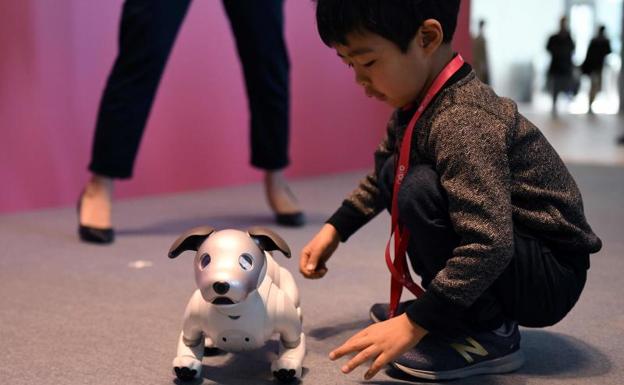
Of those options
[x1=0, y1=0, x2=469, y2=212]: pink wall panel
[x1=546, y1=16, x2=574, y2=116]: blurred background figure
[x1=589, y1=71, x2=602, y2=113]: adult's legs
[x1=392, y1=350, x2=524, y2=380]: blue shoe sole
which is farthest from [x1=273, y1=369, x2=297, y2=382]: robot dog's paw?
[x1=589, y1=71, x2=602, y2=113]: adult's legs

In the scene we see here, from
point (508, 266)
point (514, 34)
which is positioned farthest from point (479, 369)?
point (514, 34)

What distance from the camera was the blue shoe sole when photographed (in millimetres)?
909

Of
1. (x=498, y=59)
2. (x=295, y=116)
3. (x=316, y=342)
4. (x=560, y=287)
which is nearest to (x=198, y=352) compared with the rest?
(x=316, y=342)

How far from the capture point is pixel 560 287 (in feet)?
2.98

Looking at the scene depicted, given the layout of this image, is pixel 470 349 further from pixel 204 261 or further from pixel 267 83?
pixel 267 83

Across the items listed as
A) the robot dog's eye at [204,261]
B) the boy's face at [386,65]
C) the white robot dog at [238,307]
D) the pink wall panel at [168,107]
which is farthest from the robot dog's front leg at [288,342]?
the pink wall panel at [168,107]

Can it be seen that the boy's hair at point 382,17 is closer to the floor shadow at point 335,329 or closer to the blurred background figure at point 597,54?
the floor shadow at point 335,329

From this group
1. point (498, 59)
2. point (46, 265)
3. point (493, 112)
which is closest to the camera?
point (493, 112)

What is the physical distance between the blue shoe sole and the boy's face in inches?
12.3

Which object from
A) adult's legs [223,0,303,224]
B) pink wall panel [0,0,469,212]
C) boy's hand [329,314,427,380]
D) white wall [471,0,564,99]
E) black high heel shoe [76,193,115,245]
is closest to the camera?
boy's hand [329,314,427,380]

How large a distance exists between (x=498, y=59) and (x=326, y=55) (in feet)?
24.1

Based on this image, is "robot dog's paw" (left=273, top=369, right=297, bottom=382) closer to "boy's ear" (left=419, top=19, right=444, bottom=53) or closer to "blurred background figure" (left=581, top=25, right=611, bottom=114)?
"boy's ear" (left=419, top=19, right=444, bottom=53)

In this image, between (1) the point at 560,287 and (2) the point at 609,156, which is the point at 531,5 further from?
(1) the point at 560,287

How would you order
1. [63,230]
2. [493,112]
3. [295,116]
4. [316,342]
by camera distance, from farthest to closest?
1. [295,116]
2. [63,230]
3. [316,342]
4. [493,112]
